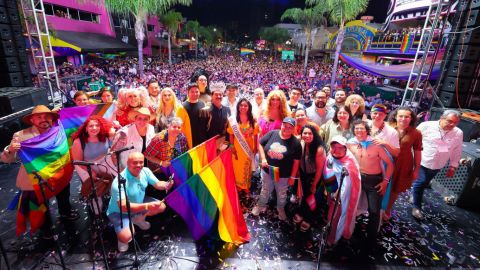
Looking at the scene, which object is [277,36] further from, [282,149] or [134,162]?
[134,162]

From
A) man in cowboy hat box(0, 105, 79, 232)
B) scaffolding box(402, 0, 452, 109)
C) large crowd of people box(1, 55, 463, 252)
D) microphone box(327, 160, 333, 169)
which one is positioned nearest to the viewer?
man in cowboy hat box(0, 105, 79, 232)

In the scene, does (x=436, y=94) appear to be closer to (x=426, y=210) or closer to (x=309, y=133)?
(x=426, y=210)

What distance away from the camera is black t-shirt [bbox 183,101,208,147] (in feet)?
14.1

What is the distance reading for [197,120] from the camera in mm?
4309

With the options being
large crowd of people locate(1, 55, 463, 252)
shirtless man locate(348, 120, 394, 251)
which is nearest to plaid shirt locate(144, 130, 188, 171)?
large crowd of people locate(1, 55, 463, 252)

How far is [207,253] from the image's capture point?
319 cm

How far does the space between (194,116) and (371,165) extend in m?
2.91

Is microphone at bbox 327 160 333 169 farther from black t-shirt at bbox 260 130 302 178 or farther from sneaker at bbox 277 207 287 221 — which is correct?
sneaker at bbox 277 207 287 221

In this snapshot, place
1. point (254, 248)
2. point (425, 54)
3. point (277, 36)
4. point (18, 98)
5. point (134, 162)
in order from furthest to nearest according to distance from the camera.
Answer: point (277, 36) → point (425, 54) → point (18, 98) → point (254, 248) → point (134, 162)

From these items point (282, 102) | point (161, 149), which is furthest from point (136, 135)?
point (282, 102)

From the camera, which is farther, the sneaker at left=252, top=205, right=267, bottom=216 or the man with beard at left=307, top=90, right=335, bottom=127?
the man with beard at left=307, top=90, right=335, bottom=127

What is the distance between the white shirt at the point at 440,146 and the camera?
388cm

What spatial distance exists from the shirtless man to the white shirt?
1470 mm

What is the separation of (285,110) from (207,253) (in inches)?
102
